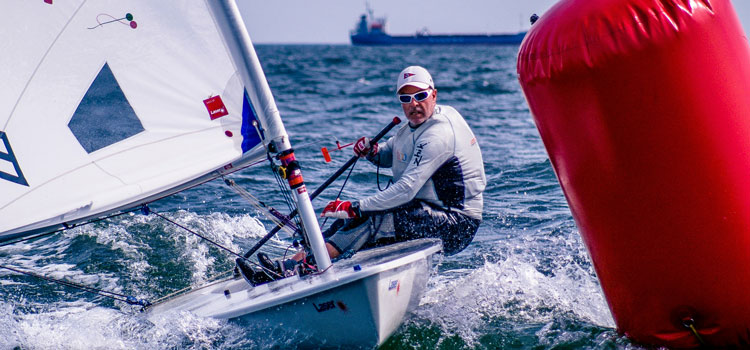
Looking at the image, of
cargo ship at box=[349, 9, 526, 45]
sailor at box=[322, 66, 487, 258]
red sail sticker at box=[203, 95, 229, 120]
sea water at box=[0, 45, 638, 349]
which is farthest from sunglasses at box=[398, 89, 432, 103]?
cargo ship at box=[349, 9, 526, 45]

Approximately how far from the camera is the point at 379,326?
335cm

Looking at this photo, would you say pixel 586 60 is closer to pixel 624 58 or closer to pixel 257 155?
pixel 624 58

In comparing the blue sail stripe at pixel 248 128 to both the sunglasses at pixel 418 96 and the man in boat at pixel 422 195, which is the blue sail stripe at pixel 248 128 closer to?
the man in boat at pixel 422 195

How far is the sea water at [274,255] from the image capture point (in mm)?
3773

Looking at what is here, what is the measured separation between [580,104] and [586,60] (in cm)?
18

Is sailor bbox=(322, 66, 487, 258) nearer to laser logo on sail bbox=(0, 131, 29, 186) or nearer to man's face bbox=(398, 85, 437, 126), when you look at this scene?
man's face bbox=(398, 85, 437, 126)

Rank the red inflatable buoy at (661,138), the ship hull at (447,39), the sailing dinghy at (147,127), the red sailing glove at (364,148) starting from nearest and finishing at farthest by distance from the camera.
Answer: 1. the red inflatable buoy at (661,138)
2. the sailing dinghy at (147,127)
3. the red sailing glove at (364,148)
4. the ship hull at (447,39)

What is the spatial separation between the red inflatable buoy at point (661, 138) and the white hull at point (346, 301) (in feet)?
2.88

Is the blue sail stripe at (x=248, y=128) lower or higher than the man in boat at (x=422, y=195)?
higher

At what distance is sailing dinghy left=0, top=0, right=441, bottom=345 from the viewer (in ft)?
11.3

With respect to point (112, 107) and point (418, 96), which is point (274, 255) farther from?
point (112, 107)

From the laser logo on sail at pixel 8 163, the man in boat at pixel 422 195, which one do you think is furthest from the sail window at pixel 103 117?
the man in boat at pixel 422 195

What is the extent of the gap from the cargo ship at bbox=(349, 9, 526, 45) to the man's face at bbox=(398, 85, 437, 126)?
2614 inches

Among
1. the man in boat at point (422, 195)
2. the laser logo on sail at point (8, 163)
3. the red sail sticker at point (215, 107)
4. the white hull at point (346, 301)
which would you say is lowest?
the white hull at point (346, 301)
